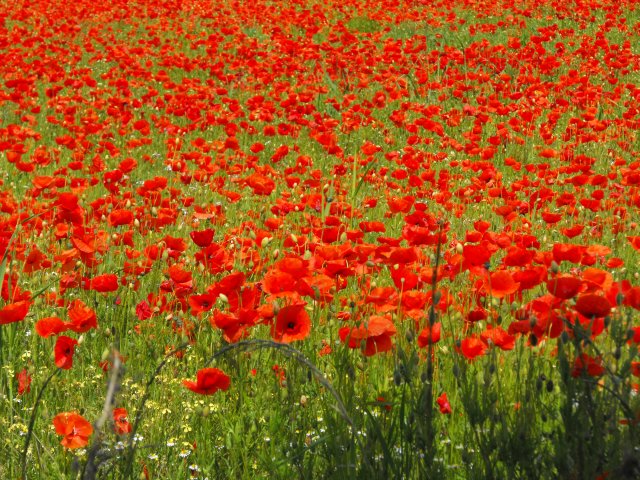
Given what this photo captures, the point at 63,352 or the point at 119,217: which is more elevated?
the point at 119,217

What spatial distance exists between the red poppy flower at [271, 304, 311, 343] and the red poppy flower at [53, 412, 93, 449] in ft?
1.93

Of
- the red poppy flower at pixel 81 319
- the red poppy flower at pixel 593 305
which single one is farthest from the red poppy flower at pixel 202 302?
the red poppy flower at pixel 593 305

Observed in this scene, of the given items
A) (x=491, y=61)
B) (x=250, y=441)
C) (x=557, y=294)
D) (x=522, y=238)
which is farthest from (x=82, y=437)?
(x=491, y=61)

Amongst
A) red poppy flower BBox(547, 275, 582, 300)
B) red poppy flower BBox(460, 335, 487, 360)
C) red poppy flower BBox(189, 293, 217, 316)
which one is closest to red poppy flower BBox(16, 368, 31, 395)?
red poppy flower BBox(189, 293, 217, 316)

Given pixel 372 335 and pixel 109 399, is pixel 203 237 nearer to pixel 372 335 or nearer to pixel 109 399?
pixel 372 335

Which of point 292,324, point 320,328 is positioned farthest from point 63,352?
point 320,328

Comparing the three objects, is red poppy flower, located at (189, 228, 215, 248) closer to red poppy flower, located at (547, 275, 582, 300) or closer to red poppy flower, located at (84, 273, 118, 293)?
red poppy flower, located at (84, 273, 118, 293)

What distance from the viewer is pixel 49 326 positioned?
2553 millimetres

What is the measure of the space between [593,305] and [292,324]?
93 centimetres

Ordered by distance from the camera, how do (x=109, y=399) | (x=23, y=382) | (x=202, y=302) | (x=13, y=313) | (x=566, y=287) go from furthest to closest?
(x=202, y=302) → (x=23, y=382) → (x=13, y=313) → (x=566, y=287) → (x=109, y=399)

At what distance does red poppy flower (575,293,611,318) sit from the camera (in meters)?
1.91

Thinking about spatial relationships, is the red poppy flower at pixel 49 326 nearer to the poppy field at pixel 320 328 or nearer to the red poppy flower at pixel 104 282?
the poppy field at pixel 320 328

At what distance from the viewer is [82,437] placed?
215 centimetres

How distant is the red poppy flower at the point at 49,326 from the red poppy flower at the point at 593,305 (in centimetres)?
157
